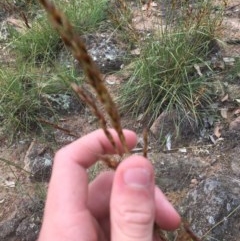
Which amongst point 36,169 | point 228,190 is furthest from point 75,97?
point 228,190

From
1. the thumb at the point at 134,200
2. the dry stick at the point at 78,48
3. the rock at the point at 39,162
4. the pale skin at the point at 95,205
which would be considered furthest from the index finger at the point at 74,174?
the rock at the point at 39,162

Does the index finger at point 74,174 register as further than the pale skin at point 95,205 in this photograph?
Yes

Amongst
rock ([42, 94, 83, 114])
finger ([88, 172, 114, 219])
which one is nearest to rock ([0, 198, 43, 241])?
rock ([42, 94, 83, 114])

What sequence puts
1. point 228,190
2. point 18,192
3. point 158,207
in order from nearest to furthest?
point 158,207 → point 228,190 → point 18,192

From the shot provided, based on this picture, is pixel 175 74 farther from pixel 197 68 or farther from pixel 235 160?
pixel 235 160

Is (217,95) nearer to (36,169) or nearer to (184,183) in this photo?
(184,183)

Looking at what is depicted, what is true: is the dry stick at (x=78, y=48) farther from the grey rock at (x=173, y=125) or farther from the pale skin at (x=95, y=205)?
the grey rock at (x=173, y=125)
